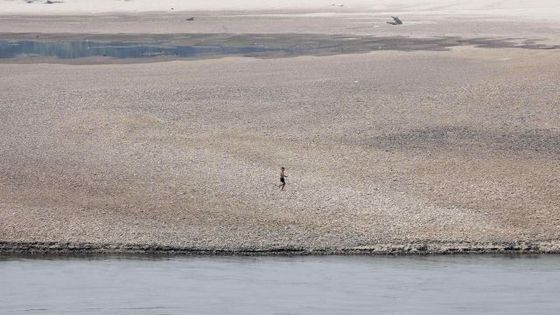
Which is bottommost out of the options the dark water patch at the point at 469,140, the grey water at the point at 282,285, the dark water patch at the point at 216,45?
the dark water patch at the point at 216,45

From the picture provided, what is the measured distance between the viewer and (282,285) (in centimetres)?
1959

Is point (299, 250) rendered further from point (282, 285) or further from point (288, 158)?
point (288, 158)

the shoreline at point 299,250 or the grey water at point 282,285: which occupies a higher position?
the shoreline at point 299,250

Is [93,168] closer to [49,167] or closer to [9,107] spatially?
[49,167]

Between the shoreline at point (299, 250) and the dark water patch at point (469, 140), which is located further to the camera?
the dark water patch at point (469, 140)

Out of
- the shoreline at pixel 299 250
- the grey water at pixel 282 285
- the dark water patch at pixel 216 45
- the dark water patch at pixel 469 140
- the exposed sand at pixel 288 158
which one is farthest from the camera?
the dark water patch at pixel 216 45

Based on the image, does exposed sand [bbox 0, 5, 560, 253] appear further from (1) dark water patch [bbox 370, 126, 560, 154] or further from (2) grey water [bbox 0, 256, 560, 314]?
(2) grey water [bbox 0, 256, 560, 314]

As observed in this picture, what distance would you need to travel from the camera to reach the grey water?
61.1ft

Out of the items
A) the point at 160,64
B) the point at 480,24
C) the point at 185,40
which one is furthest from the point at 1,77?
the point at 480,24

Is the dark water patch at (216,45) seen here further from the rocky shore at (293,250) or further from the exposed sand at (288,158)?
the rocky shore at (293,250)

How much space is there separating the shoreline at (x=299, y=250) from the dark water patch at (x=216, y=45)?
91.7 feet

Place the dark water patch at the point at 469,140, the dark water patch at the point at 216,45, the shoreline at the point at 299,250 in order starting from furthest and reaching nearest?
the dark water patch at the point at 216,45
the dark water patch at the point at 469,140
the shoreline at the point at 299,250

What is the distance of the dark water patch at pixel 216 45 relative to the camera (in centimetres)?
5012

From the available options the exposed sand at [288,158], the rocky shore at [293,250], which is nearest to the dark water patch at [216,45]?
the exposed sand at [288,158]
